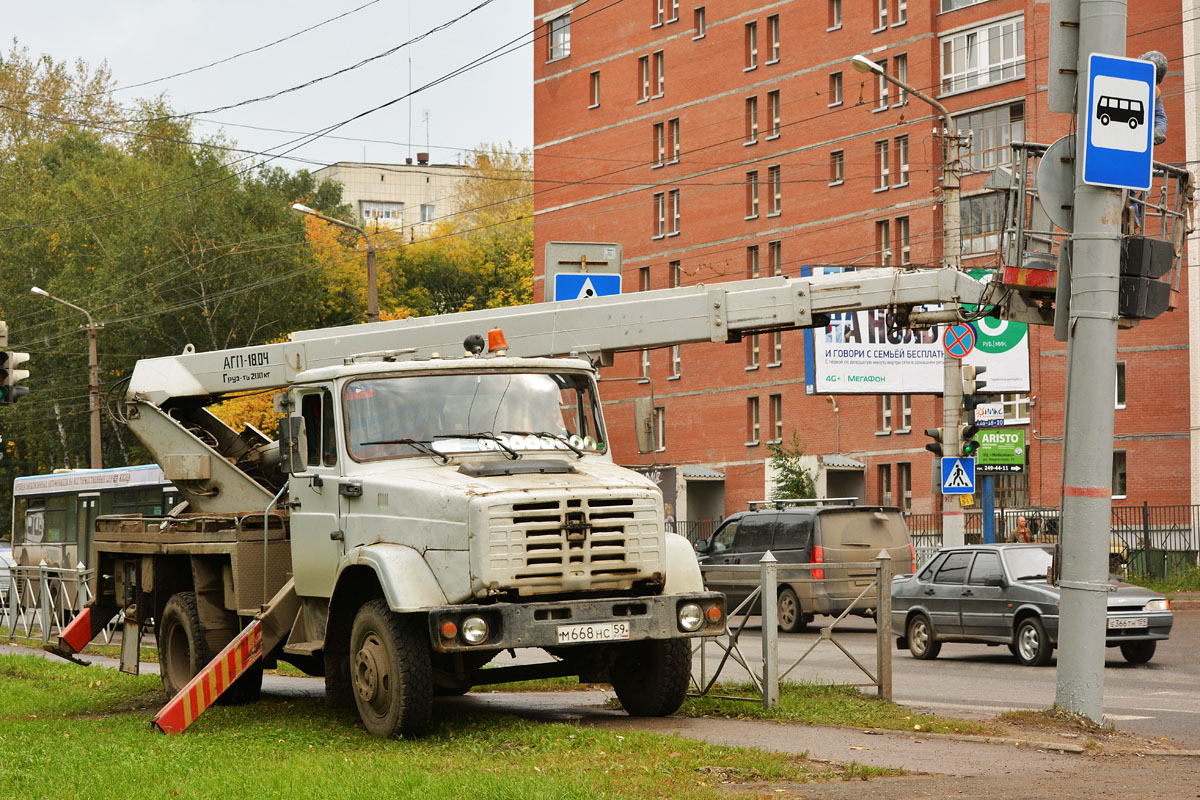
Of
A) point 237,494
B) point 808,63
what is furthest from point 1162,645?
point 808,63

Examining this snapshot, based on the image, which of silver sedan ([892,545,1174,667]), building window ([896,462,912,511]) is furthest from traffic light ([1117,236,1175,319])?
building window ([896,462,912,511])

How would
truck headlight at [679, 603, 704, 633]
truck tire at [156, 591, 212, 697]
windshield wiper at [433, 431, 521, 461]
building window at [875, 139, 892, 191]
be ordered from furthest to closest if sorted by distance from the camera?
building window at [875, 139, 892, 191], truck tire at [156, 591, 212, 697], windshield wiper at [433, 431, 521, 461], truck headlight at [679, 603, 704, 633]

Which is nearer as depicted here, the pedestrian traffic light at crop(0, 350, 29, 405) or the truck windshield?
the truck windshield

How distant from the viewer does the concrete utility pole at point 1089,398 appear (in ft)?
36.8

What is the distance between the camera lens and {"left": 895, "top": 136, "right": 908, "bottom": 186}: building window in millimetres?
57491

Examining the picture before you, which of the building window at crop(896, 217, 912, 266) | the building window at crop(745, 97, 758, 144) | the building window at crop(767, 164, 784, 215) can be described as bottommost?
the building window at crop(896, 217, 912, 266)

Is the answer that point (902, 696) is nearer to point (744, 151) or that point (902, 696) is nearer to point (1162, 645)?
point (1162, 645)

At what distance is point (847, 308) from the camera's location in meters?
12.8

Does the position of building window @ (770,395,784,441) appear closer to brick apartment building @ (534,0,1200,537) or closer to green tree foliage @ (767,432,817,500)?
brick apartment building @ (534,0,1200,537)

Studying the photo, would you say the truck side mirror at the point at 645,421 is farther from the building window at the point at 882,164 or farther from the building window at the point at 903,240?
the building window at the point at 882,164

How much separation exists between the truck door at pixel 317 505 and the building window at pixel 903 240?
46768mm

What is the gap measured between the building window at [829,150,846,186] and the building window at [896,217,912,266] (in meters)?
3.36

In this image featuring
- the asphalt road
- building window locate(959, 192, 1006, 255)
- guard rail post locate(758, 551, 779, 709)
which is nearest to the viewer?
guard rail post locate(758, 551, 779, 709)

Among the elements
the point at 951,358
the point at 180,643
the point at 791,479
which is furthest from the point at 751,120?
the point at 180,643
